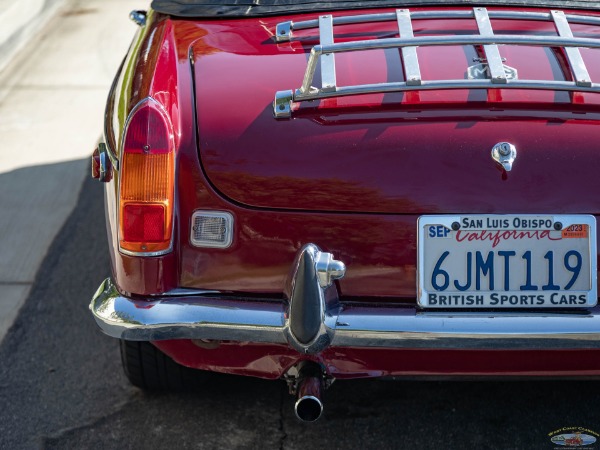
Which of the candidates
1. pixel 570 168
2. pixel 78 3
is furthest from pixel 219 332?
pixel 78 3

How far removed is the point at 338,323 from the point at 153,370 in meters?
0.97

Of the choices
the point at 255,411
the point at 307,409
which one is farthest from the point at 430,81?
the point at 255,411

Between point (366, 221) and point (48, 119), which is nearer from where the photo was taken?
point (366, 221)

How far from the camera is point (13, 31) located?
787 cm

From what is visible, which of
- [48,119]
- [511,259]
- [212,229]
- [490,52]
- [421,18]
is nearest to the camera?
[511,259]

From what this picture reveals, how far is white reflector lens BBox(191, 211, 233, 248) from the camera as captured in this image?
2.84 m

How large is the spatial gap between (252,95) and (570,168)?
3.22ft

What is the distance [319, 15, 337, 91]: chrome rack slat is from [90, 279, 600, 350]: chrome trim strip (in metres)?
0.67

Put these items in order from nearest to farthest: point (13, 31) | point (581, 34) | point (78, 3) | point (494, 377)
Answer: point (494, 377)
point (581, 34)
point (13, 31)
point (78, 3)

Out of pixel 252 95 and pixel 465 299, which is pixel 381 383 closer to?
pixel 465 299

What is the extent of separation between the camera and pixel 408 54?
310 cm

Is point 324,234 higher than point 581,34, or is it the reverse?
point 581,34

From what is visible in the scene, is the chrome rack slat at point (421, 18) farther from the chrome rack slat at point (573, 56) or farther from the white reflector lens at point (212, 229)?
the white reflector lens at point (212, 229)

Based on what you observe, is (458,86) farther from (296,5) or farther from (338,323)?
(296,5)
